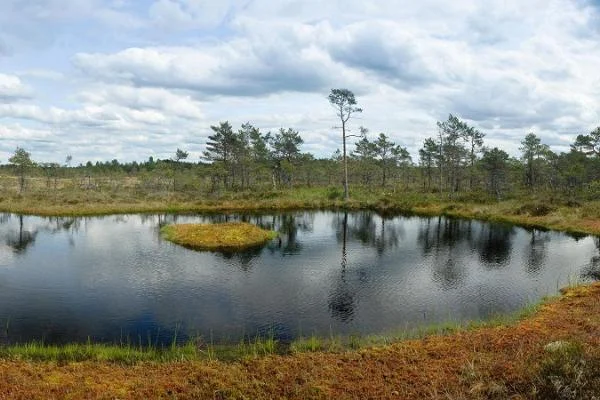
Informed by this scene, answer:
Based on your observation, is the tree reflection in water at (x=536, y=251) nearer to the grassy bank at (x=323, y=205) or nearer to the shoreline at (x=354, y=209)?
the shoreline at (x=354, y=209)

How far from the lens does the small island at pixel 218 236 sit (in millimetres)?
36500

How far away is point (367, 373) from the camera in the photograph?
42.3 feet

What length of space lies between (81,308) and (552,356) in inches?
769

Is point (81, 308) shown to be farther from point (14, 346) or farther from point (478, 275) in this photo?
point (478, 275)

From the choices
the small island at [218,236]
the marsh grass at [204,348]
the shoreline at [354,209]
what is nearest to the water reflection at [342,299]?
the marsh grass at [204,348]

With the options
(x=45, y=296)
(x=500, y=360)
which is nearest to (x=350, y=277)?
(x=500, y=360)

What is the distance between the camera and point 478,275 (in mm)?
27734

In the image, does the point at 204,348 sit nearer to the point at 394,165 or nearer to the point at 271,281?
the point at 271,281

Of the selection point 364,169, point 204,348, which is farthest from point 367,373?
point 364,169

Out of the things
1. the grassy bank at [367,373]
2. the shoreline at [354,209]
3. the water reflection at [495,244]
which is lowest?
the grassy bank at [367,373]

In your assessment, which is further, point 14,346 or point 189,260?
point 189,260

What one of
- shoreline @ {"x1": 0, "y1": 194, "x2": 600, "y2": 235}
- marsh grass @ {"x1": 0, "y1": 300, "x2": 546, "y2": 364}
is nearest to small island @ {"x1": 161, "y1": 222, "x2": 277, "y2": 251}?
marsh grass @ {"x1": 0, "y1": 300, "x2": 546, "y2": 364}

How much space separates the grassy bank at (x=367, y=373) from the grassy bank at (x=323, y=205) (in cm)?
3851

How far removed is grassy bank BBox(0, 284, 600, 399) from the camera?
11.0m
